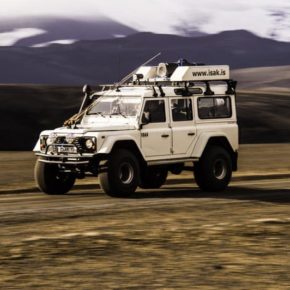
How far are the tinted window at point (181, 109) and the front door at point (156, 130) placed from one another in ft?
0.73

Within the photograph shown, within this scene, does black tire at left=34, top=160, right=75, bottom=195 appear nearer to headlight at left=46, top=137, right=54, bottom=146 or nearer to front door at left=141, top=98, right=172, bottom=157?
headlight at left=46, top=137, right=54, bottom=146

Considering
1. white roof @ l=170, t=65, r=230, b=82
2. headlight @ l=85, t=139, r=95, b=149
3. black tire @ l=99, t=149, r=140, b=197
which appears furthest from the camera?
white roof @ l=170, t=65, r=230, b=82

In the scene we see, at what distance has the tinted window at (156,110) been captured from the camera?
53.7ft

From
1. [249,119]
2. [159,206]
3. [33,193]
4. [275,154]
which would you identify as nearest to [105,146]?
[159,206]

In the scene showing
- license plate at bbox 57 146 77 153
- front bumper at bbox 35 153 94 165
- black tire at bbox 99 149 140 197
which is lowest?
black tire at bbox 99 149 140 197

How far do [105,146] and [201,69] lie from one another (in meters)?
3.17

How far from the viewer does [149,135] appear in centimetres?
1619

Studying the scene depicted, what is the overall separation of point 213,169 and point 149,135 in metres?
1.94

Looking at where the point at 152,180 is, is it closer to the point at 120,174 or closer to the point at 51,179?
the point at 51,179

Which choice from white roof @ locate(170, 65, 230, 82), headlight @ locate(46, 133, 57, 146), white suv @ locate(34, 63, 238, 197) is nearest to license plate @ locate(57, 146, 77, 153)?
white suv @ locate(34, 63, 238, 197)

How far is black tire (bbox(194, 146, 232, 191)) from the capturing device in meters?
17.2

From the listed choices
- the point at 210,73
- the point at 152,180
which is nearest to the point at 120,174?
the point at 152,180

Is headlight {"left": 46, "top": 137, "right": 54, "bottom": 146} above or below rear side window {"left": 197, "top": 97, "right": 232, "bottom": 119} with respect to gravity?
below

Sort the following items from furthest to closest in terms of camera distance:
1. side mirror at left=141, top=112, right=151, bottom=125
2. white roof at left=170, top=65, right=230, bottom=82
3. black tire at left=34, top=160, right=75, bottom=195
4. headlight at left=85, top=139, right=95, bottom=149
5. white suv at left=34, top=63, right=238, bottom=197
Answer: white roof at left=170, top=65, right=230, bottom=82
black tire at left=34, top=160, right=75, bottom=195
side mirror at left=141, top=112, right=151, bottom=125
white suv at left=34, top=63, right=238, bottom=197
headlight at left=85, top=139, right=95, bottom=149
